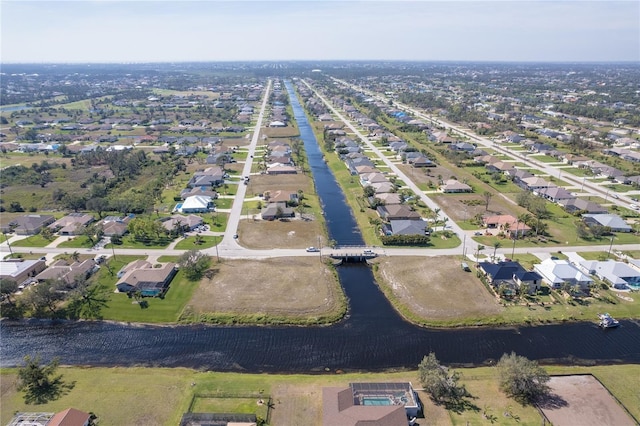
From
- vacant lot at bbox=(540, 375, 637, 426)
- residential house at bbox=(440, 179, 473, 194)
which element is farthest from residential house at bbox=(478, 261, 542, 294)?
residential house at bbox=(440, 179, 473, 194)

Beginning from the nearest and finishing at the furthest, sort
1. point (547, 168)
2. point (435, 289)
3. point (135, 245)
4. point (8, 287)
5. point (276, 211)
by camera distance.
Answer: point (8, 287)
point (435, 289)
point (135, 245)
point (276, 211)
point (547, 168)

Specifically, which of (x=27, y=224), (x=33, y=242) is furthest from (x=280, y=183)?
(x=27, y=224)

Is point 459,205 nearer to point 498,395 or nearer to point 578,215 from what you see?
point 578,215

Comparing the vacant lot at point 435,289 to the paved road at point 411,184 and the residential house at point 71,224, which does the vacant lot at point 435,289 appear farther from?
the residential house at point 71,224

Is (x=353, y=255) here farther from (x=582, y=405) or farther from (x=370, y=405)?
(x=582, y=405)

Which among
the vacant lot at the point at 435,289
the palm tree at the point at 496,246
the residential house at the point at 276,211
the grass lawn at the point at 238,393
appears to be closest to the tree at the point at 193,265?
the grass lawn at the point at 238,393

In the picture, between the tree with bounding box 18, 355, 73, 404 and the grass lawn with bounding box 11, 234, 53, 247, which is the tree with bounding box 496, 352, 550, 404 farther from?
the grass lawn with bounding box 11, 234, 53, 247
